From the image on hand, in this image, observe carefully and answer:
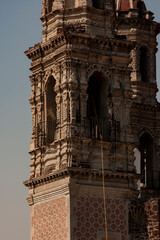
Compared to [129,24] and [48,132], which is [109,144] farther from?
[129,24]

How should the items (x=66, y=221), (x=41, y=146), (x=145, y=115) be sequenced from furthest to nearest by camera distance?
(x=145, y=115)
(x=41, y=146)
(x=66, y=221)

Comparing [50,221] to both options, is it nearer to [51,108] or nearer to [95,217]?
[95,217]

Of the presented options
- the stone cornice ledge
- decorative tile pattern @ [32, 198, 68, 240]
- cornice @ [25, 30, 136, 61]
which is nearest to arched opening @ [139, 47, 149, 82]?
cornice @ [25, 30, 136, 61]

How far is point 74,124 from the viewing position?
3944 centimetres

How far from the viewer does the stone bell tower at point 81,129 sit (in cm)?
3897

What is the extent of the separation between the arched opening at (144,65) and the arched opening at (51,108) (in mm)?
11204

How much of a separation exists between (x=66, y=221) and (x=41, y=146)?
4.22m

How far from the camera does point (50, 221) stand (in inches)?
1559

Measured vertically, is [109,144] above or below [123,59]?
below

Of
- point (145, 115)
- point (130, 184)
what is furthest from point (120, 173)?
point (145, 115)

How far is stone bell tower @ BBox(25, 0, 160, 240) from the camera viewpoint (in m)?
39.0

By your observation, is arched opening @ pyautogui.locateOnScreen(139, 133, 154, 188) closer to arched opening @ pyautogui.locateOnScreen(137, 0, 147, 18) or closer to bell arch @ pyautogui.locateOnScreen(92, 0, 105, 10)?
arched opening @ pyautogui.locateOnScreen(137, 0, 147, 18)

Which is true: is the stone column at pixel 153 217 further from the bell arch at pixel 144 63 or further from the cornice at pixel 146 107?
the bell arch at pixel 144 63

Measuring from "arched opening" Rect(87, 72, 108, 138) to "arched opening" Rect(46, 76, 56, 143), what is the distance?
5.26 ft
